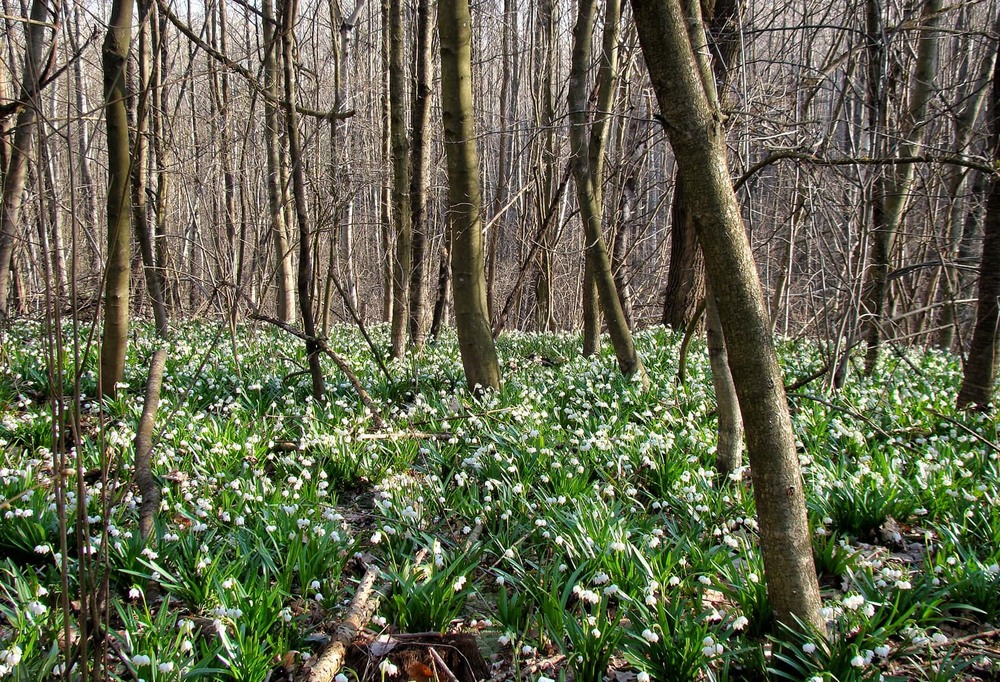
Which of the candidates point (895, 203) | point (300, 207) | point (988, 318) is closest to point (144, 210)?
point (300, 207)

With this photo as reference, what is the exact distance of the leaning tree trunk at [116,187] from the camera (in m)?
4.66

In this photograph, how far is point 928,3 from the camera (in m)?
6.57

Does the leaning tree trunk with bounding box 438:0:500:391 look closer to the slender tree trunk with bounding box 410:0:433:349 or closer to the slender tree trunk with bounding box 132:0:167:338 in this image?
the slender tree trunk with bounding box 410:0:433:349

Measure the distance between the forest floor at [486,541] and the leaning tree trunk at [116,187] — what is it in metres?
0.38

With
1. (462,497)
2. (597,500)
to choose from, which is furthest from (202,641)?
(597,500)

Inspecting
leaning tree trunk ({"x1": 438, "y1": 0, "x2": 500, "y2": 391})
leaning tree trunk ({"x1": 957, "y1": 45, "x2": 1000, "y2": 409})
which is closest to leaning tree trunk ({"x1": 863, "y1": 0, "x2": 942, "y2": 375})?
leaning tree trunk ({"x1": 957, "y1": 45, "x2": 1000, "y2": 409})

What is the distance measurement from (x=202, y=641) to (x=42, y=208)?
1.63 m

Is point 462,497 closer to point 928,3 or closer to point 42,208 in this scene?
point 42,208

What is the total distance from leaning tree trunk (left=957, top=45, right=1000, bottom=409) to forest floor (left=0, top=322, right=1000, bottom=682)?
28 centimetres

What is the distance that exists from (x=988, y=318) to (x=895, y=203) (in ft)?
5.52

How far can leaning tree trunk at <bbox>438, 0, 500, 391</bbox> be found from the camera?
17.5 ft

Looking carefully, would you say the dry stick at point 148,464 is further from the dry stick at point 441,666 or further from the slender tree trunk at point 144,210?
the slender tree trunk at point 144,210

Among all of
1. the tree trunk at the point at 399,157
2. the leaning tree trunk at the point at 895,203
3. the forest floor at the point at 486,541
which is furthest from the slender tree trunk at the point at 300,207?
the leaning tree trunk at the point at 895,203

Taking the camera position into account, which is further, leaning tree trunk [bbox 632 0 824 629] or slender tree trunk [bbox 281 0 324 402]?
slender tree trunk [bbox 281 0 324 402]
